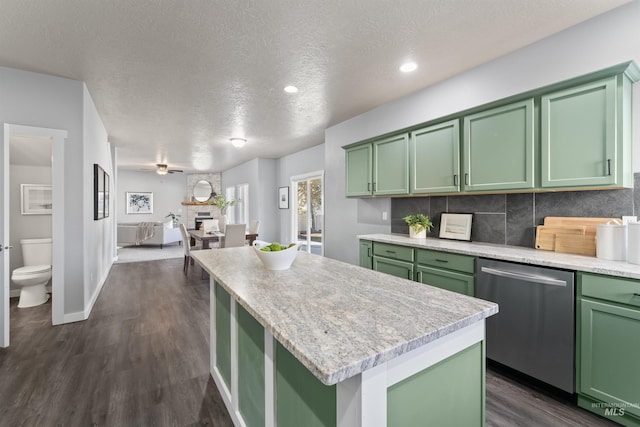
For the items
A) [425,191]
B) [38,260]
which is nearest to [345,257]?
[425,191]

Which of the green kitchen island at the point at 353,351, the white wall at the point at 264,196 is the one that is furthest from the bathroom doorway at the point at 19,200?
the white wall at the point at 264,196

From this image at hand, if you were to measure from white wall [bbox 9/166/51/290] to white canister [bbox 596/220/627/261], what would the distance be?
5994 mm

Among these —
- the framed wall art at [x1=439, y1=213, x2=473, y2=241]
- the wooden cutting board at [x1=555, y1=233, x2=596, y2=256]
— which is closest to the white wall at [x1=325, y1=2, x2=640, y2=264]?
the wooden cutting board at [x1=555, y1=233, x2=596, y2=256]

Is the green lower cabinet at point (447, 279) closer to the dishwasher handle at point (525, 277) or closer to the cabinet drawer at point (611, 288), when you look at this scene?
the dishwasher handle at point (525, 277)

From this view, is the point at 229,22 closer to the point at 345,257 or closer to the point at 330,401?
the point at 330,401

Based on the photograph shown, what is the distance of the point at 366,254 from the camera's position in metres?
3.43

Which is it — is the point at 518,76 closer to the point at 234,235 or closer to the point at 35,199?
the point at 234,235

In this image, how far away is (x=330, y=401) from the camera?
0.89m

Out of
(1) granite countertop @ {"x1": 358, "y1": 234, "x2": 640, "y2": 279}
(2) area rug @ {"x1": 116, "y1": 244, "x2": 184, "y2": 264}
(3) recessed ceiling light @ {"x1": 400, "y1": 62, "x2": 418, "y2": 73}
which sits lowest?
(2) area rug @ {"x1": 116, "y1": 244, "x2": 184, "y2": 264}

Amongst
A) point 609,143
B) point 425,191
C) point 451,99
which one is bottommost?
point 425,191

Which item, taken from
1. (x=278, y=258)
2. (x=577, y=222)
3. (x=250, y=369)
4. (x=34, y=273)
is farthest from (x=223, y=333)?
(x=34, y=273)

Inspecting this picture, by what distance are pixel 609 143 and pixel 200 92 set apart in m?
3.57

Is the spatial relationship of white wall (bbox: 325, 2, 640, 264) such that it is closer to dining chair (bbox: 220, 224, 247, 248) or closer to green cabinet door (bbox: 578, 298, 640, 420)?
green cabinet door (bbox: 578, 298, 640, 420)

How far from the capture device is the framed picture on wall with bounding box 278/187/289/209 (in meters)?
7.20
